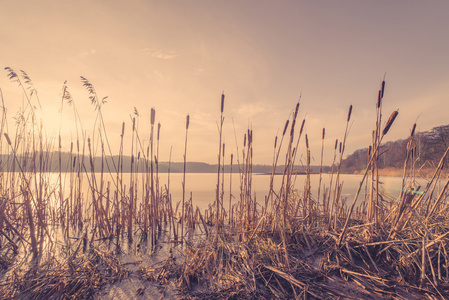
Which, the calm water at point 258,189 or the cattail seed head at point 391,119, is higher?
the cattail seed head at point 391,119

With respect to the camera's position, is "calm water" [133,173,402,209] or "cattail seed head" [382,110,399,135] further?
"calm water" [133,173,402,209]

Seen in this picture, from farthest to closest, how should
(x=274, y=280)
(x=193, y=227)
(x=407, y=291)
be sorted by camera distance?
(x=193, y=227), (x=274, y=280), (x=407, y=291)

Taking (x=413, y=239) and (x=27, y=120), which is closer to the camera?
(x=413, y=239)

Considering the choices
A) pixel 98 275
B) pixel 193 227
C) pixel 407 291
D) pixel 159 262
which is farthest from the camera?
pixel 193 227

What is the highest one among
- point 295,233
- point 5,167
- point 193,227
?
point 5,167

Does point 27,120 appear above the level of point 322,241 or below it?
above

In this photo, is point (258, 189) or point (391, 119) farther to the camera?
point (258, 189)

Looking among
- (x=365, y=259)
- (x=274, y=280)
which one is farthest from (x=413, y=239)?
(x=274, y=280)

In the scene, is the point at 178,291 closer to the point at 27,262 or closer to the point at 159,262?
the point at 159,262

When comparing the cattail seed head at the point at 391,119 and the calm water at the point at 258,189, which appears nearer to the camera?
the cattail seed head at the point at 391,119

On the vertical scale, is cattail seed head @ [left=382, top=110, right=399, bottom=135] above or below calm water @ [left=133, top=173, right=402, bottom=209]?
above

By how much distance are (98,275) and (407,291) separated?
2.41m

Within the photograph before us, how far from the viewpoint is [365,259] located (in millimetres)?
1903

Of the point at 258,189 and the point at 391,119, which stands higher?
the point at 391,119
